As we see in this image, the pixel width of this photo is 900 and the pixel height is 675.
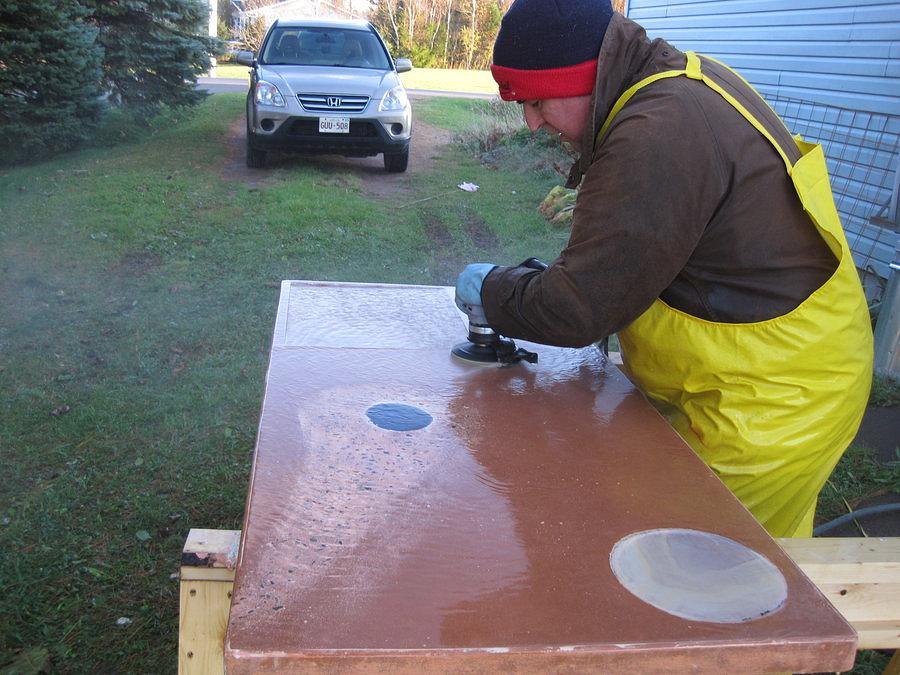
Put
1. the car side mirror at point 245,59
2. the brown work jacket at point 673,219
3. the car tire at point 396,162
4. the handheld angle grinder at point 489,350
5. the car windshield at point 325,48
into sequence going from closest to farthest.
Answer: the brown work jacket at point 673,219, the handheld angle grinder at point 489,350, the car side mirror at point 245,59, the car windshield at point 325,48, the car tire at point 396,162

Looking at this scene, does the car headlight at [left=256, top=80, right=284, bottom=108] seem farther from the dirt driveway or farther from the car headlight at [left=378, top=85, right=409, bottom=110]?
the car headlight at [left=378, top=85, right=409, bottom=110]

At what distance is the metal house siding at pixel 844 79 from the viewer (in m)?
5.57

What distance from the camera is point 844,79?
615cm

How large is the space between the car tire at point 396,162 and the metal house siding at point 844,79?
12.3 feet

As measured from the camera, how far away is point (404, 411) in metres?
1.76

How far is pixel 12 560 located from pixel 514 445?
2241mm

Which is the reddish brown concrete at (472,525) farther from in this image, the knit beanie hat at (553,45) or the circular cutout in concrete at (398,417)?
the knit beanie hat at (553,45)

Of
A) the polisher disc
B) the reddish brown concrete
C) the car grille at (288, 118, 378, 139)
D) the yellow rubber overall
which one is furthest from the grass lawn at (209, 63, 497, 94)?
the yellow rubber overall

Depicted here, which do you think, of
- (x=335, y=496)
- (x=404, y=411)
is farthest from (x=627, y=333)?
(x=335, y=496)

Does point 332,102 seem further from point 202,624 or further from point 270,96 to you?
point 202,624

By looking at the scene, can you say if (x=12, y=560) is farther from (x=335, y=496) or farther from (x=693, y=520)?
(x=693, y=520)

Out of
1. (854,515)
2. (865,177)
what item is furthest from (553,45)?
(865,177)

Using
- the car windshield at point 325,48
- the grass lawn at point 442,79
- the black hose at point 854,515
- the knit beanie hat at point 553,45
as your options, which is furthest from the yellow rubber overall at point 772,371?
the grass lawn at point 442,79

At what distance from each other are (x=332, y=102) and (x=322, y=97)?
0.38 ft
